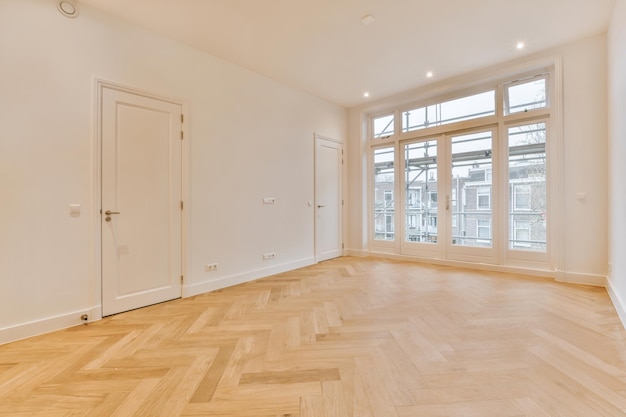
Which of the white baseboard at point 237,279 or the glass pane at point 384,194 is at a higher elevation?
the glass pane at point 384,194

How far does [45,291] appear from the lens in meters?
2.47

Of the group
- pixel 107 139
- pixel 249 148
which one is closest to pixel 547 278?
pixel 249 148

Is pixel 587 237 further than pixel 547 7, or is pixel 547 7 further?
pixel 587 237

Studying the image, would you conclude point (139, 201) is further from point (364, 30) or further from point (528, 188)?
point (528, 188)

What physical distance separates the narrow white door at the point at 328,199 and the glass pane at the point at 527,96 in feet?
9.38

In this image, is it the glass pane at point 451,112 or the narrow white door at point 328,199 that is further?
the narrow white door at point 328,199

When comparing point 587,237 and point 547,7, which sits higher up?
point 547,7

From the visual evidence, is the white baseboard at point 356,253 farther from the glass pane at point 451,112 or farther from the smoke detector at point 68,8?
the smoke detector at point 68,8

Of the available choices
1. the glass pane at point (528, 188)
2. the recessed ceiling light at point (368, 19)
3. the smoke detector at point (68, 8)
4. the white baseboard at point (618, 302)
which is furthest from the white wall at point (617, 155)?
the smoke detector at point (68, 8)

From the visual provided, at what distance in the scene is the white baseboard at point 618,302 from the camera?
2412 millimetres

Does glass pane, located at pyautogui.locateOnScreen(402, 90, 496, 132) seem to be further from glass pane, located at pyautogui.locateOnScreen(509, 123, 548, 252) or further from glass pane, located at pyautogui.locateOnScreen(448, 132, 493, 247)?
glass pane, located at pyautogui.locateOnScreen(509, 123, 548, 252)

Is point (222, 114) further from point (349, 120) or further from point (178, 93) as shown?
point (349, 120)

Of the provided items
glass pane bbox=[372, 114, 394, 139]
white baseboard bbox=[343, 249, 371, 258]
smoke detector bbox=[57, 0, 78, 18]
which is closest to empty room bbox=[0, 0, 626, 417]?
smoke detector bbox=[57, 0, 78, 18]

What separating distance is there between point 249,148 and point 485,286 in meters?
3.59
